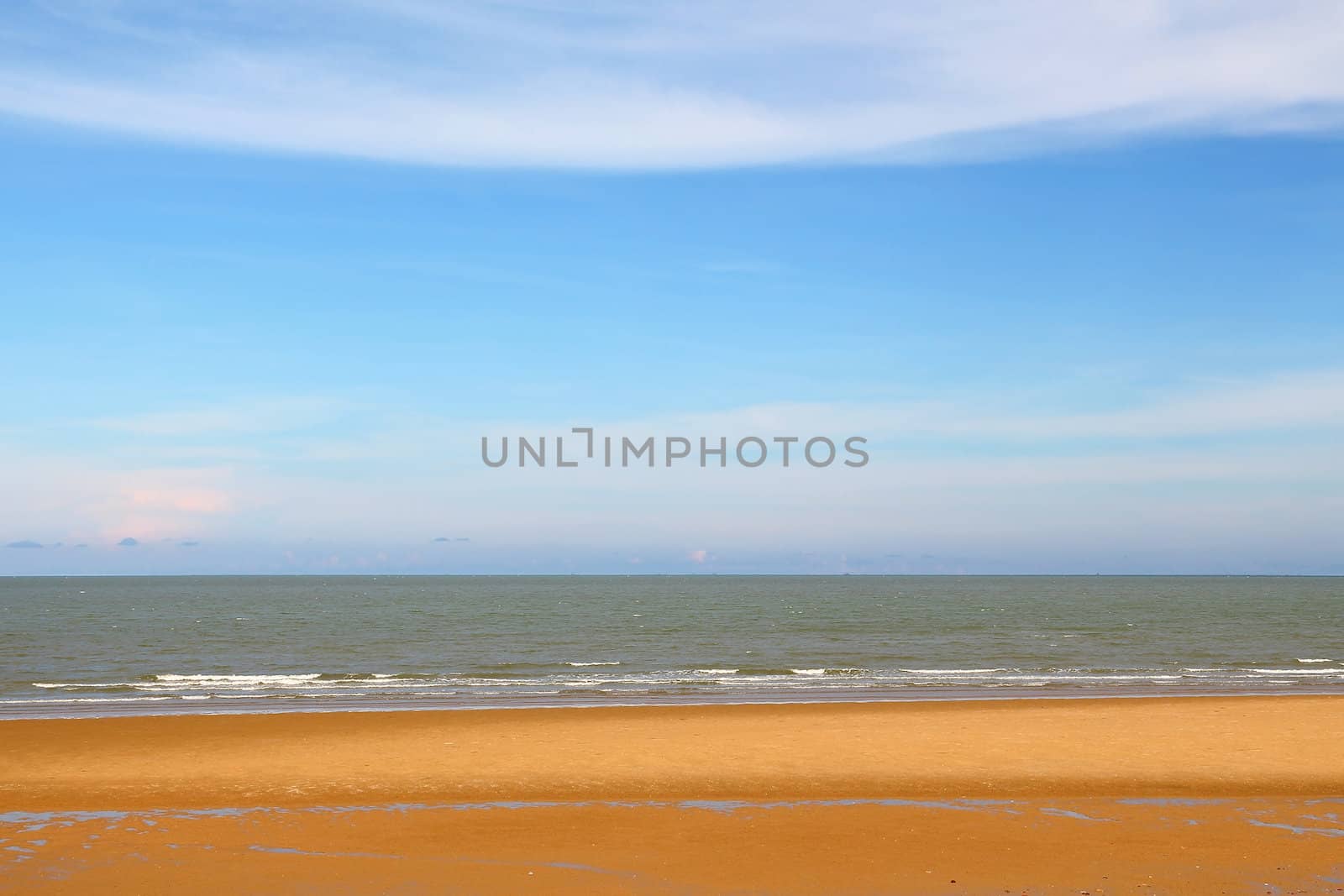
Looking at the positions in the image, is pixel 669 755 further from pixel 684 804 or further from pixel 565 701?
pixel 565 701

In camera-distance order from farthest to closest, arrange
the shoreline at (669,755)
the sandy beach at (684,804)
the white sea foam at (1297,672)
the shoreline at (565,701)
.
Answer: the white sea foam at (1297,672) < the shoreline at (565,701) < the shoreline at (669,755) < the sandy beach at (684,804)

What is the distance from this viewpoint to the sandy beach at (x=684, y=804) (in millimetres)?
11984

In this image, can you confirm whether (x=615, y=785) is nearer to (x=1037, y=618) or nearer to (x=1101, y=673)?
(x=1101, y=673)

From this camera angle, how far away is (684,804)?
15695 mm

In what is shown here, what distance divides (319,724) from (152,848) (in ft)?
36.6

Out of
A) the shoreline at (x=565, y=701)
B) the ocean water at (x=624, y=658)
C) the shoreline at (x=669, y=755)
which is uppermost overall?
the shoreline at (x=669, y=755)

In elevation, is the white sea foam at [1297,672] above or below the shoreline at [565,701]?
below

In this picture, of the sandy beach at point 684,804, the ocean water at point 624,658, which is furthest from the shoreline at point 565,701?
the sandy beach at point 684,804

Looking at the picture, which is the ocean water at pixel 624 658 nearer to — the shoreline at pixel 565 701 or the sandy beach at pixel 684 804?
the shoreline at pixel 565 701

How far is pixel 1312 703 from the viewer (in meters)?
26.5

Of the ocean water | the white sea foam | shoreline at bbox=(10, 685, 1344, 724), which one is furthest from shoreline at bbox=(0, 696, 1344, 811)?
the white sea foam

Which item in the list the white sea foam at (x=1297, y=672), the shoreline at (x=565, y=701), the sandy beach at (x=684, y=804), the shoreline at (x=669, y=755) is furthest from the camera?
the white sea foam at (x=1297, y=672)

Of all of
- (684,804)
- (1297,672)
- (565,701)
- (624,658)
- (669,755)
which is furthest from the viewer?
(624,658)

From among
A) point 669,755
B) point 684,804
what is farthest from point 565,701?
point 684,804
